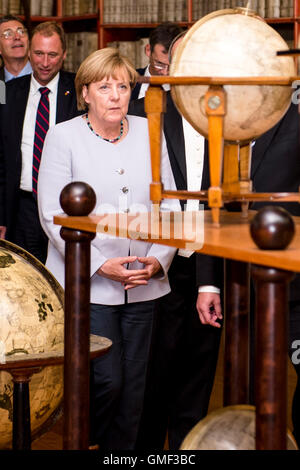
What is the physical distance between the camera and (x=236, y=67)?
169 centimetres

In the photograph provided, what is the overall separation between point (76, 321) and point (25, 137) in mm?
2521

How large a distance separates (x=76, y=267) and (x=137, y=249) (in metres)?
0.91

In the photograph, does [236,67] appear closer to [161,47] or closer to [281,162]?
[281,162]

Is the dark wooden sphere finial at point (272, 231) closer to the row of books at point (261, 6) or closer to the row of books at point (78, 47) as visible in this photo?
the row of books at point (261, 6)

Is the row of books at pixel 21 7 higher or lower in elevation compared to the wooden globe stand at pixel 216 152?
higher

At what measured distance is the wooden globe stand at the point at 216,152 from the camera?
1678 mm

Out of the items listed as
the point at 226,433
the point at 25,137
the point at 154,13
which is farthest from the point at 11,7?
the point at 226,433

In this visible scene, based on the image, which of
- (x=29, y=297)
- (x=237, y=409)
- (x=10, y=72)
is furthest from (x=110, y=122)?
(x=10, y=72)

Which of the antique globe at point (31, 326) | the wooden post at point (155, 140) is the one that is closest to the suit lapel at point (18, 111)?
the antique globe at point (31, 326)

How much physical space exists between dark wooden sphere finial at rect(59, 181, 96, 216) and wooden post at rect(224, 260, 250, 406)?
39cm

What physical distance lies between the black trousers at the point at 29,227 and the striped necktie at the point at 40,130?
8cm

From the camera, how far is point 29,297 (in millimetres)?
2178

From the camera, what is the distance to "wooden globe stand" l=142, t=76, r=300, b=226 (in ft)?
5.50
